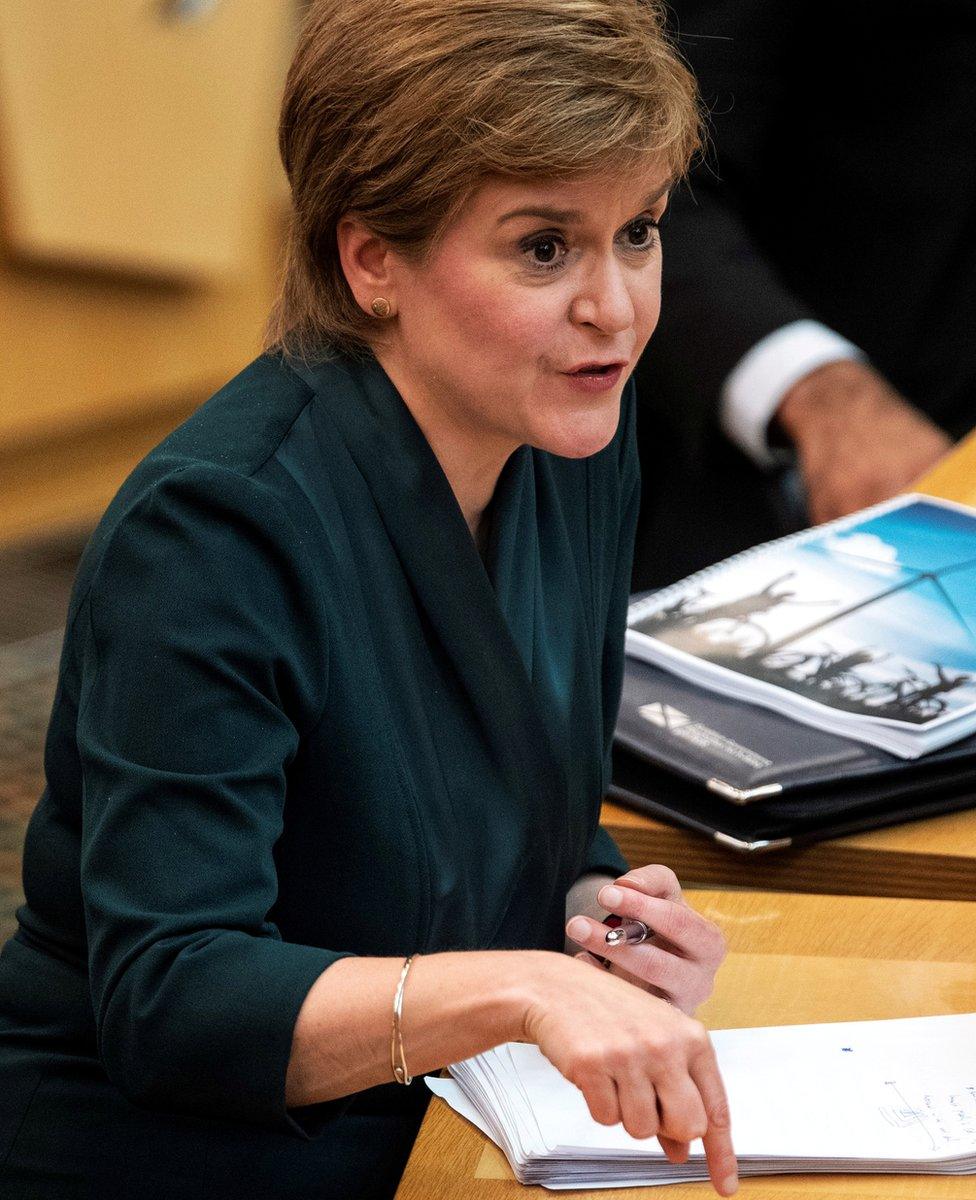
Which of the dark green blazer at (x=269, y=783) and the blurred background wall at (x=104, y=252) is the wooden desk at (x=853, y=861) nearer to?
the dark green blazer at (x=269, y=783)

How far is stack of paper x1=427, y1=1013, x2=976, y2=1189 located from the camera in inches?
37.1

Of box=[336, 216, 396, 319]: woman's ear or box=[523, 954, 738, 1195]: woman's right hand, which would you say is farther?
box=[336, 216, 396, 319]: woman's ear

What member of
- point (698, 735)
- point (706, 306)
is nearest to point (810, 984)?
point (698, 735)

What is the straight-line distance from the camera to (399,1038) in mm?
906

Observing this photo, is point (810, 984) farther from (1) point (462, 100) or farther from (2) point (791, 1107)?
(1) point (462, 100)

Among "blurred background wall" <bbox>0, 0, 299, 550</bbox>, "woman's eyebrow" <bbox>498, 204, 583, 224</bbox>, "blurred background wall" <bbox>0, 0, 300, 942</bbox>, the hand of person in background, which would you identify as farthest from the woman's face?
"blurred background wall" <bbox>0, 0, 299, 550</bbox>

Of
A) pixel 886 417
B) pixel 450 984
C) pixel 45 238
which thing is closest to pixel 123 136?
pixel 45 238

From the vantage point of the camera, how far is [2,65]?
10.3 feet

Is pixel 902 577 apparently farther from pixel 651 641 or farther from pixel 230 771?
pixel 230 771

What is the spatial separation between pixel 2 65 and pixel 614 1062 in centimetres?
281

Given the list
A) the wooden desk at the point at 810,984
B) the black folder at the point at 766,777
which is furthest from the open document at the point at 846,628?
the wooden desk at the point at 810,984

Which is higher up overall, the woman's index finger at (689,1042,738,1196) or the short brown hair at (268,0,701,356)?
the short brown hair at (268,0,701,356)

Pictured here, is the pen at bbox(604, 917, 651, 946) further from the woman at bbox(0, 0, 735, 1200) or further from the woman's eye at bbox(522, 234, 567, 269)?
the woman's eye at bbox(522, 234, 567, 269)

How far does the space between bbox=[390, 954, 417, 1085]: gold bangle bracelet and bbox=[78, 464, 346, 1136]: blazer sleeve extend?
5 cm
